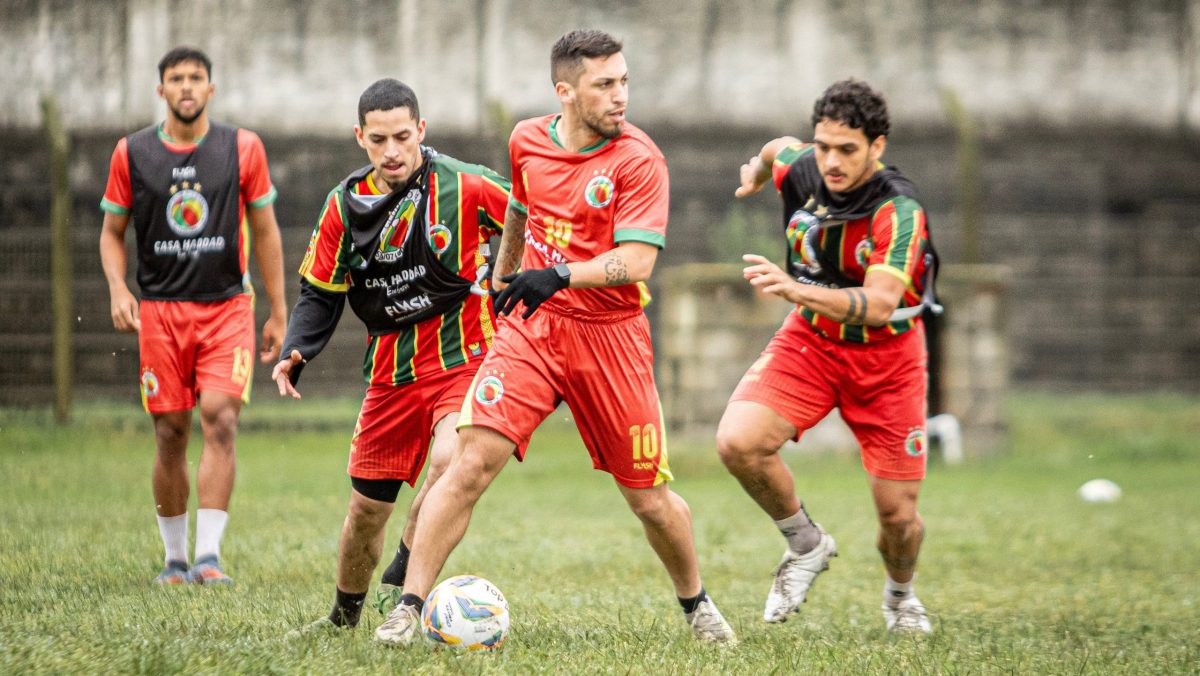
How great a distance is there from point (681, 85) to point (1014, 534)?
806cm

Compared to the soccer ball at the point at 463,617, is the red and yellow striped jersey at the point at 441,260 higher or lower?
higher

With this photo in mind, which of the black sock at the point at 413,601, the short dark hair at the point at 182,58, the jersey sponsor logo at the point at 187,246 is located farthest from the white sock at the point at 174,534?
the black sock at the point at 413,601

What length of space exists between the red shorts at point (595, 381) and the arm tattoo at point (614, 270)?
0.31 m

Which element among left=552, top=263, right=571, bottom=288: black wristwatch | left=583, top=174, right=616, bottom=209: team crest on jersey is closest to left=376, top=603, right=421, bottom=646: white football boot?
left=552, top=263, right=571, bottom=288: black wristwatch

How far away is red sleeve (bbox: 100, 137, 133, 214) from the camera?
25.2 feet

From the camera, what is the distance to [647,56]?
53.9 ft

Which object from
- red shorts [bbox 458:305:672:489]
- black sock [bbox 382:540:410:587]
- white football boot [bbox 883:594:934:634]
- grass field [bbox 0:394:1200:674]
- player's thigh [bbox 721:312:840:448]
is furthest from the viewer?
player's thigh [bbox 721:312:840:448]

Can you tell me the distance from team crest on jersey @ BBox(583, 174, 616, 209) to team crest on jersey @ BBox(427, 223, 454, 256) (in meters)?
0.72

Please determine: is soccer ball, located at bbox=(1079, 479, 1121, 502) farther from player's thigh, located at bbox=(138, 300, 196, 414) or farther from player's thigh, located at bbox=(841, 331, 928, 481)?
player's thigh, located at bbox=(138, 300, 196, 414)

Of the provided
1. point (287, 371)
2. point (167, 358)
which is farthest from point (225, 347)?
point (287, 371)

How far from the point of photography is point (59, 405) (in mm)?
13039

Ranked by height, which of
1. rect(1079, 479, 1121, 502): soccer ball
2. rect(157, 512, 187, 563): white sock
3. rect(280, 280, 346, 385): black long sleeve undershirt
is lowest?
rect(1079, 479, 1121, 502): soccer ball

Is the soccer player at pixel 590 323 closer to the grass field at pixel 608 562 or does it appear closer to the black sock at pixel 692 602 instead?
the black sock at pixel 692 602

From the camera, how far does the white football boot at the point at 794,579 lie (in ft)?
21.3
